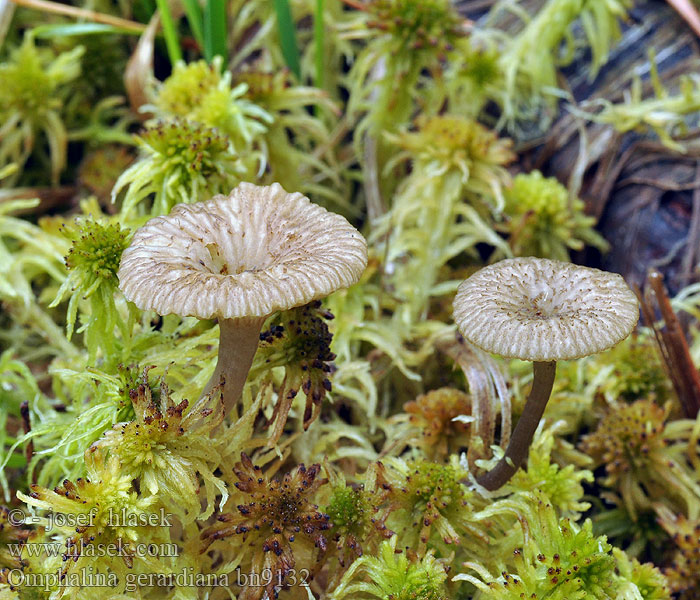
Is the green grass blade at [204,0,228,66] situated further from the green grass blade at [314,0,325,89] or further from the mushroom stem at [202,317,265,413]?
the mushroom stem at [202,317,265,413]

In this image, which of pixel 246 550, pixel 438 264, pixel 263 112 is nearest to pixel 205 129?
pixel 263 112

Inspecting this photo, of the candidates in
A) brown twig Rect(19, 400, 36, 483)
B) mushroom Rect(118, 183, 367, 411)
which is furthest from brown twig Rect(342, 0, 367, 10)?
brown twig Rect(19, 400, 36, 483)

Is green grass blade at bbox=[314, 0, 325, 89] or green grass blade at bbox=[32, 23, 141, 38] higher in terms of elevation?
green grass blade at bbox=[314, 0, 325, 89]

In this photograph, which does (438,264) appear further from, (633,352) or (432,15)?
(432,15)

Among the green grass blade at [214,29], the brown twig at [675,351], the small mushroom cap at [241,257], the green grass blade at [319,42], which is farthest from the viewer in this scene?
the green grass blade at [319,42]

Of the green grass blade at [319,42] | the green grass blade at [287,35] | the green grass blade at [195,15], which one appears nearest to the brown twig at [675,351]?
the green grass blade at [319,42]

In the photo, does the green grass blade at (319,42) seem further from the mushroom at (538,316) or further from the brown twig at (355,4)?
the mushroom at (538,316)
